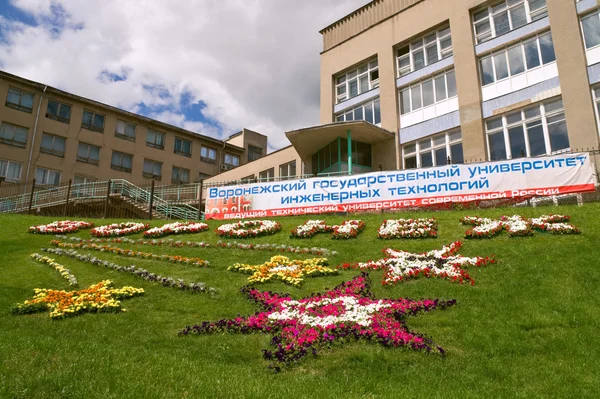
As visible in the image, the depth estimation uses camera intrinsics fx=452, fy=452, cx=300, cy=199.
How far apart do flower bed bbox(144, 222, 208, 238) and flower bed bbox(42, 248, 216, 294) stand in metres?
3.63

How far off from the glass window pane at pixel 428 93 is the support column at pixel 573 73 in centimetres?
744

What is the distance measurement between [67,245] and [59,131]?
30.2 m

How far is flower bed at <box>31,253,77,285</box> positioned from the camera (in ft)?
40.3

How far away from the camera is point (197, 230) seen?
1973cm

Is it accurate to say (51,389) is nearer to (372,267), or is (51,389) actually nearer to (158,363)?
(158,363)

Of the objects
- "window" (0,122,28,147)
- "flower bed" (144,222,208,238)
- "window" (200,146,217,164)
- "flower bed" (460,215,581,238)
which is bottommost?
"flower bed" (460,215,581,238)

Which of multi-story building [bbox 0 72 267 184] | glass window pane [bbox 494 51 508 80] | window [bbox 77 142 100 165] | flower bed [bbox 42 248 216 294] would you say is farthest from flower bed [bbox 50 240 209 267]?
window [bbox 77 142 100 165]

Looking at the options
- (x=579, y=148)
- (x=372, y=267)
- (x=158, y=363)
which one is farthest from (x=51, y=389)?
(x=579, y=148)

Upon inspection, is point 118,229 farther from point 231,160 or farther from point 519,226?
point 231,160

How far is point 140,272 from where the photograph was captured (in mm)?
12594

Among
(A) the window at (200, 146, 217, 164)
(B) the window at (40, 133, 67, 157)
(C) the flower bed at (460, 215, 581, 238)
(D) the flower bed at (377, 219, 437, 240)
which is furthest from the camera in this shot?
(A) the window at (200, 146, 217, 164)

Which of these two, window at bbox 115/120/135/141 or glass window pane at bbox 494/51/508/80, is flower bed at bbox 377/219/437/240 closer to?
glass window pane at bbox 494/51/508/80

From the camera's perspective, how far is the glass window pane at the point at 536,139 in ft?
75.5

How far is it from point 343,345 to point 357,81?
2906 cm
